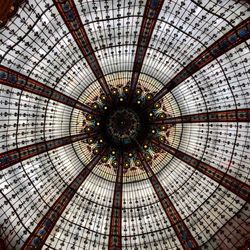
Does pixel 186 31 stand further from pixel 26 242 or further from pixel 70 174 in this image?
pixel 26 242

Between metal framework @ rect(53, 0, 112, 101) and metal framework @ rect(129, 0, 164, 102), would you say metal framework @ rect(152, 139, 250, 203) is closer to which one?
metal framework @ rect(129, 0, 164, 102)

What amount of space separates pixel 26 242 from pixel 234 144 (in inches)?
590

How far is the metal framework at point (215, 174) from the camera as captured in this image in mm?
19828

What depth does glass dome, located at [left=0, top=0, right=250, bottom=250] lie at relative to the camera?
727 inches

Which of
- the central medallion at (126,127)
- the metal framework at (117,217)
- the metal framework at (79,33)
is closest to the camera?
the metal framework at (79,33)

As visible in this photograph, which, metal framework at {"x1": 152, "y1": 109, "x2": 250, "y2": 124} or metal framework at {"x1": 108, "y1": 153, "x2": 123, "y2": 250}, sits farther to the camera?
metal framework at {"x1": 108, "y1": 153, "x2": 123, "y2": 250}

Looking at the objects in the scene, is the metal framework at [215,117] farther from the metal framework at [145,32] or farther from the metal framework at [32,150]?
the metal framework at [32,150]

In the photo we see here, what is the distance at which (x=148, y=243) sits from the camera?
2106cm

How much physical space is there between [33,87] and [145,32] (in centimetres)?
800

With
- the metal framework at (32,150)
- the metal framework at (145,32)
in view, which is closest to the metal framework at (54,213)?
the metal framework at (32,150)

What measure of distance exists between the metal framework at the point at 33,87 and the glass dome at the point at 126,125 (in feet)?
0.24

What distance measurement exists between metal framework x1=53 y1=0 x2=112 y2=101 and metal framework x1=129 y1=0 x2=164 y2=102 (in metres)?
2.44

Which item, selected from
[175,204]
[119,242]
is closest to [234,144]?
[175,204]

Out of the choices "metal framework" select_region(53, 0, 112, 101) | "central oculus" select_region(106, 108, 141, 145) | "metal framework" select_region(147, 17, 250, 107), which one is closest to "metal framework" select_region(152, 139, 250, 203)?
"central oculus" select_region(106, 108, 141, 145)
